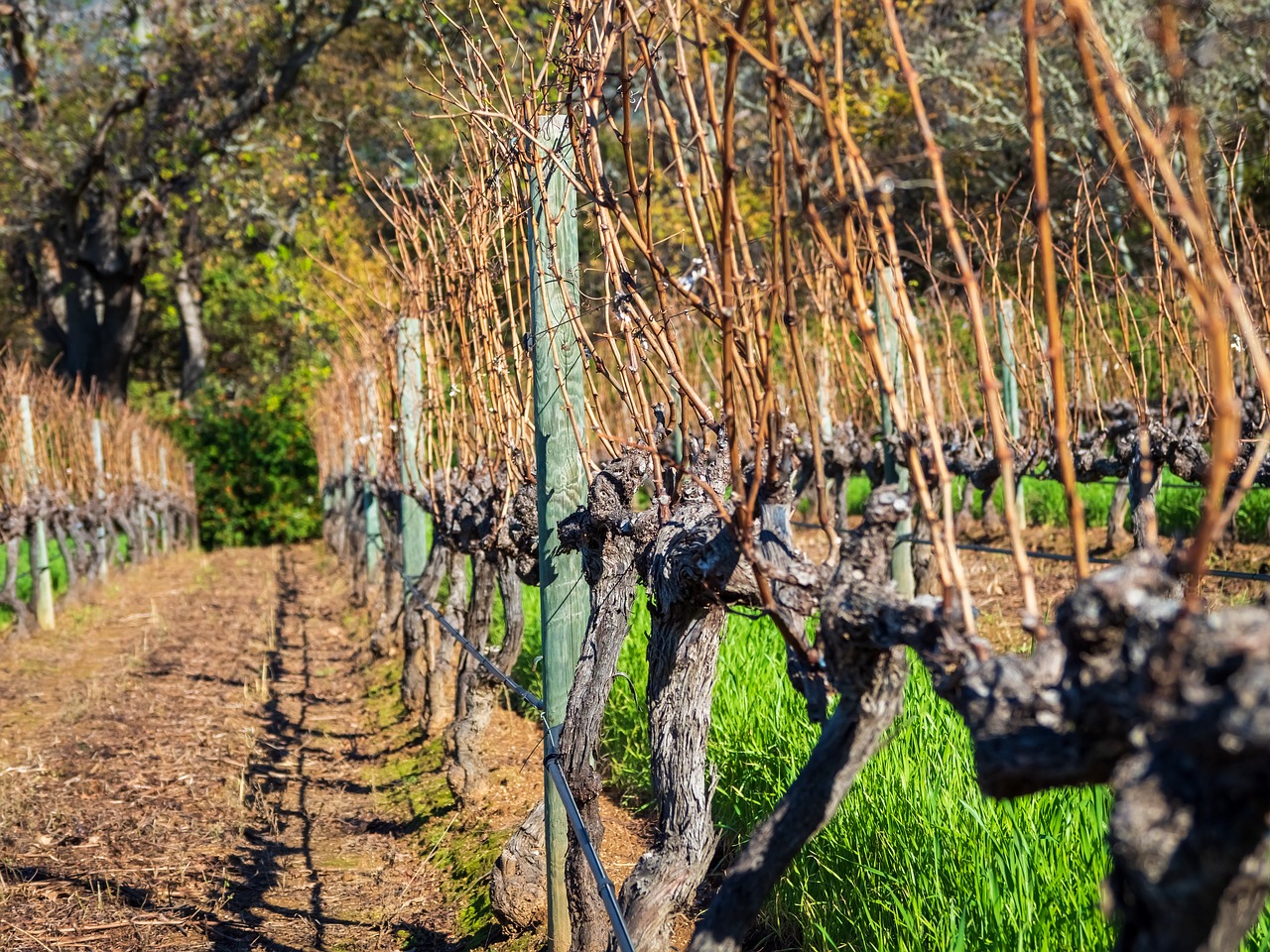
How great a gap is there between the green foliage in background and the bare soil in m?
12.5

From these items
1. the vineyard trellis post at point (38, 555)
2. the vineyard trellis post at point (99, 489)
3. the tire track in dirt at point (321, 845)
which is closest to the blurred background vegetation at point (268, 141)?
the vineyard trellis post at point (99, 489)

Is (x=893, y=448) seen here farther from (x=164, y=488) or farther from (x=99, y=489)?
(x=164, y=488)

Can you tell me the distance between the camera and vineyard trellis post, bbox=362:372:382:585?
401 inches

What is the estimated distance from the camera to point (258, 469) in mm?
21891

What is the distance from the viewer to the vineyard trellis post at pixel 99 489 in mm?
14219

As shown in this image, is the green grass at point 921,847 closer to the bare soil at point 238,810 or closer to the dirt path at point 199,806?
the bare soil at point 238,810

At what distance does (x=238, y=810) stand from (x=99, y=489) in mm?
10511

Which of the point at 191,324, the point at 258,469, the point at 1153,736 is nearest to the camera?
the point at 1153,736

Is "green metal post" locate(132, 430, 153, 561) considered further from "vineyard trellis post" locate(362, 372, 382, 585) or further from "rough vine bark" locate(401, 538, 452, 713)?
"rough vine bark" locate(401, 538, 452, 713)

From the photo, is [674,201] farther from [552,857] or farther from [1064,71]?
[552,857]

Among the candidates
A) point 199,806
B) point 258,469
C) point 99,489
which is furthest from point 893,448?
point 258,469

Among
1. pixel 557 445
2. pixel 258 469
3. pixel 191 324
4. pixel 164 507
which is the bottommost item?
pixel 164 507

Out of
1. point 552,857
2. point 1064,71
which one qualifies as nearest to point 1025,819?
point 552,857

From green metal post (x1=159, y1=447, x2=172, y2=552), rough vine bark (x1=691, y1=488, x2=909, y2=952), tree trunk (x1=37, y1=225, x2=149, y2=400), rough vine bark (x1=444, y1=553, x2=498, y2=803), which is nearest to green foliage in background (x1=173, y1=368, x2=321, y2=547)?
green metal post (x1=159, y1=447, x2=172, y2=552)
